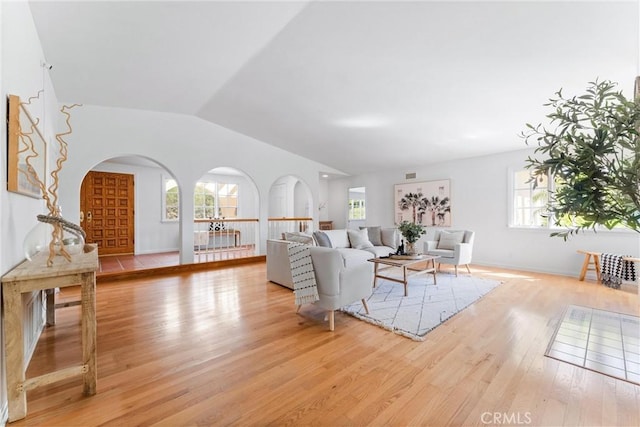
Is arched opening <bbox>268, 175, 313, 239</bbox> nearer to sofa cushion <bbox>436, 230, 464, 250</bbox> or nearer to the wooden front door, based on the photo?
the wooden front door

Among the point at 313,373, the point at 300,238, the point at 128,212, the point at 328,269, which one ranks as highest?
the point at 128,212

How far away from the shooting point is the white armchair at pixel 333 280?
2.80 m

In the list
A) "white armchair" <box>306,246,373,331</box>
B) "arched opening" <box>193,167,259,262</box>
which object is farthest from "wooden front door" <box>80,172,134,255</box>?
"white armchair" <box>306,246,373,331</box>

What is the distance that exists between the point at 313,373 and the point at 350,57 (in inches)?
125

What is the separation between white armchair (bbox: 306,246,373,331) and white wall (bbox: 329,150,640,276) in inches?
170

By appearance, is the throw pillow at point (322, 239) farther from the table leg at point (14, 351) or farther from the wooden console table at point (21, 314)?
the table leg at point (14, 351)

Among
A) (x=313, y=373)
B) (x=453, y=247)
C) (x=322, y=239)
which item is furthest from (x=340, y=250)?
(x=453, y=247)

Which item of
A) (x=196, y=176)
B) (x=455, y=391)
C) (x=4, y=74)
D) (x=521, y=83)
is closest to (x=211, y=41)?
(x=4, y=74)

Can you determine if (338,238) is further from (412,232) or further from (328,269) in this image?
(328,269)

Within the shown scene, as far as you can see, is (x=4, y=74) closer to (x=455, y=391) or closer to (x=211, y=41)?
(x=211, y=41)

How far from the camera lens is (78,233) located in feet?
7.48

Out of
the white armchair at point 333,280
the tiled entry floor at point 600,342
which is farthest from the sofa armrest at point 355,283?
the tiled entry floor at point 600,342

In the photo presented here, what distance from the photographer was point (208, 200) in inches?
334

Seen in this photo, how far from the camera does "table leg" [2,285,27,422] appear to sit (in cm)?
156
